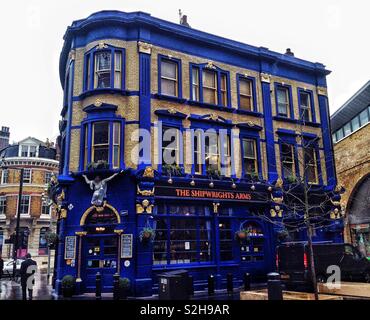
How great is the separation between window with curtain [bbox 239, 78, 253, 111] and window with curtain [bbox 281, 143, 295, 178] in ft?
10.3

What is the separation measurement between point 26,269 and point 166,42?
12528 millimetres

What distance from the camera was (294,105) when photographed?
2198cm

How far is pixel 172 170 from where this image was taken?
16922mm

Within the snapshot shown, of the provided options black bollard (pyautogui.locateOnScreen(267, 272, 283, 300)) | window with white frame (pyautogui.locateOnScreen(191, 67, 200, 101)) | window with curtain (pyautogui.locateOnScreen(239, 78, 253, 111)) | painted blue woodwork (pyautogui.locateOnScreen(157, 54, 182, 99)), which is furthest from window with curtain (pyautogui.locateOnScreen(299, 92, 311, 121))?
black bollard (pyautogui.locateOnScreen(267, 272, 283, 300))

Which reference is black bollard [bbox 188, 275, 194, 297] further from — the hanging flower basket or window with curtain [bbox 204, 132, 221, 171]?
window with curtain [bbox 204, 132, 221, 171]

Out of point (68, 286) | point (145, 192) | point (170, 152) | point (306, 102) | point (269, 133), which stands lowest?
point (68, 286)

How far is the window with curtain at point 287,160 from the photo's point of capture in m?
20.6

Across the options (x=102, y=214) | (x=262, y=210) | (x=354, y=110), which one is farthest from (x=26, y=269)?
(x=354, y=110)

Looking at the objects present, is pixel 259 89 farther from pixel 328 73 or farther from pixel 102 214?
pixel 102 214

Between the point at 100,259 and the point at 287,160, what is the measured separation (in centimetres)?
1209

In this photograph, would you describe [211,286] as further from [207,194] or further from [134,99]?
[134,99]

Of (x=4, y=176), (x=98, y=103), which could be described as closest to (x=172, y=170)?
(x=98, y=103)

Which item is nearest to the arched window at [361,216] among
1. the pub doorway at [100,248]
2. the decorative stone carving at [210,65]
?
the decorative stone carving at [210,65]

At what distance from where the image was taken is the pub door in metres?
15.2
